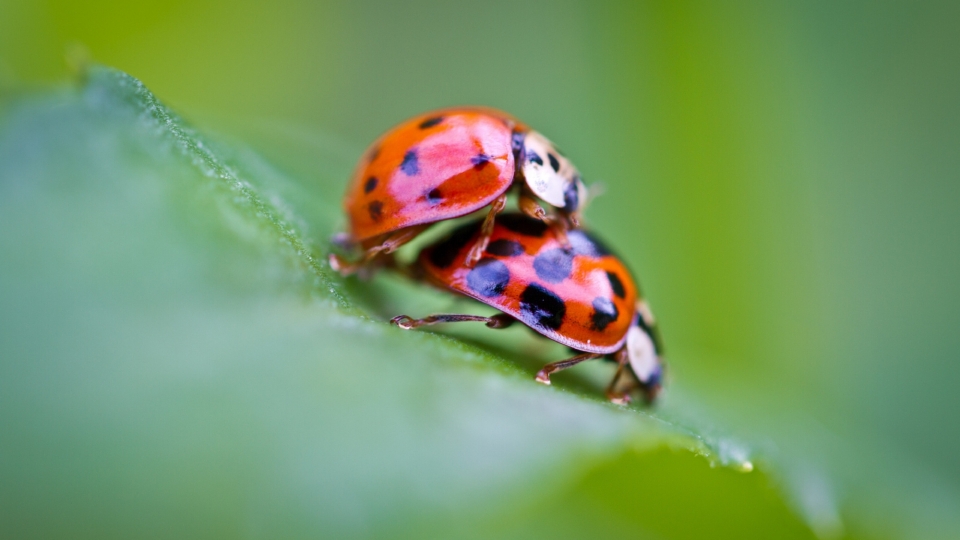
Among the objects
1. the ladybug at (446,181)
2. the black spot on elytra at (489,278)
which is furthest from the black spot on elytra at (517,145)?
the black spot on elytra at (489,278)

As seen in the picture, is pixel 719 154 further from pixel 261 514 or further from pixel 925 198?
pixel 261 514

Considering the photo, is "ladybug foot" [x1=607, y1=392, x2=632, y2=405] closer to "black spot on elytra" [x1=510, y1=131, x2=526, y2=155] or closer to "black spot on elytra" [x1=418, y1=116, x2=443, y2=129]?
"black spot on elytra" [x1=510, y1=131, x2=526, y2=155]

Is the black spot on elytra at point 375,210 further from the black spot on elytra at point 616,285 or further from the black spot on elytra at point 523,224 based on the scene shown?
the black spot on elytra at point 616,285

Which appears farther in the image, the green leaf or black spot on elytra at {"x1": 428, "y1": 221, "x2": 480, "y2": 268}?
the green leaf

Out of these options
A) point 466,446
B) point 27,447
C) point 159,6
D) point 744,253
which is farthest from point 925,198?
point 27,447

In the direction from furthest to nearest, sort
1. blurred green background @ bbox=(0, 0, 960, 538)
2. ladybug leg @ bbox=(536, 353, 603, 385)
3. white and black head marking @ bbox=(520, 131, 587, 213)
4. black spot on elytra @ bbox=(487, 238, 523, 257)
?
blurred green background @ bbox=(0, 0, 960, 538), white and black head marking @ bbox=(520, 131, 587, 213), black spot on elytra @ bbox=(487, 238, 523, 257), ladybug leg @ bbox=(536, 353, 603, 385)

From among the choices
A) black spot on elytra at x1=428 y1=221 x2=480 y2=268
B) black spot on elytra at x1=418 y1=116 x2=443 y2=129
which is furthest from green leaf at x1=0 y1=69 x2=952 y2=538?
black spot on elytra at x1=418 y1=116 x2=443 y2=129
